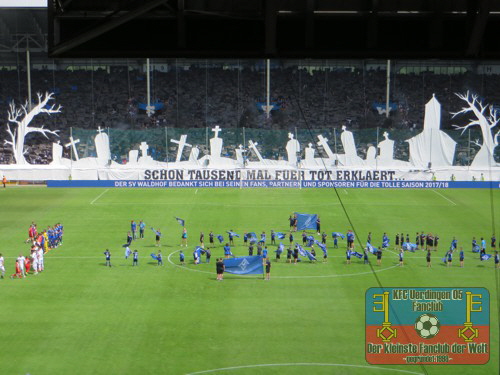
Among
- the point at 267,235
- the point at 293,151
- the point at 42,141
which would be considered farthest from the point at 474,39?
the point at 42,141

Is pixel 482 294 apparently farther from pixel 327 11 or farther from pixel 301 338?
pixel 327 11

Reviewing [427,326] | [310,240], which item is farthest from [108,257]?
[427,326]

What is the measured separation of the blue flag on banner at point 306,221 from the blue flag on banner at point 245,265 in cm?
1045

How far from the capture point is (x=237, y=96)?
8094 centimetres

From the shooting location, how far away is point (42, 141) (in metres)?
75.9

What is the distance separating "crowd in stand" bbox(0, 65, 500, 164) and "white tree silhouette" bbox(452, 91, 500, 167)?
1.55m

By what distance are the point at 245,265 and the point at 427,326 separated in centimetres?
1063

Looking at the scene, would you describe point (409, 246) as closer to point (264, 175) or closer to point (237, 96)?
point (264, 175)

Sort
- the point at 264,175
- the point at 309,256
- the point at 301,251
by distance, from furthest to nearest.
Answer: the point at 264,175, the point at 301,251, the point at 309,256

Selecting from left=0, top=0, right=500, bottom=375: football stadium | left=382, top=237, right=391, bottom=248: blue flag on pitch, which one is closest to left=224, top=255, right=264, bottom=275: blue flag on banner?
left=0, top=0, right=500, bottom=375: football stadium

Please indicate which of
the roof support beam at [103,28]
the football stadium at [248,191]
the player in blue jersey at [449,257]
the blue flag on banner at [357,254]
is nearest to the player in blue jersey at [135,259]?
the football stadium at [248,191]

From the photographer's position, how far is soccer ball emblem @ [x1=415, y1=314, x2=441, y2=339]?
27.6 meters

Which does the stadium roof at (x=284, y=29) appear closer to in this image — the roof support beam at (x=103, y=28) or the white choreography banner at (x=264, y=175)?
the roof support beam at (x=103, y=28)

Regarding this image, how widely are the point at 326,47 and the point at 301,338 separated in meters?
19.2
